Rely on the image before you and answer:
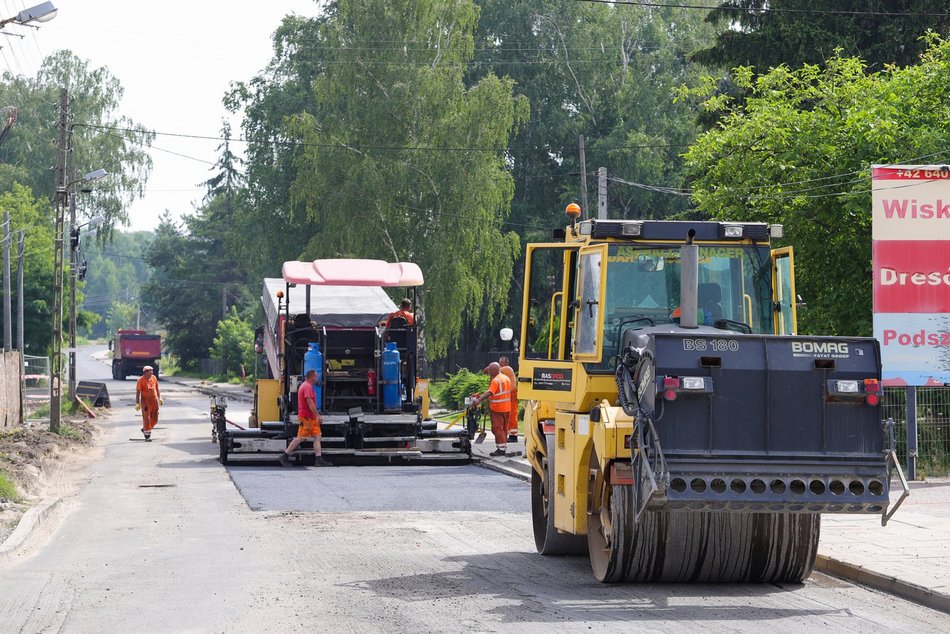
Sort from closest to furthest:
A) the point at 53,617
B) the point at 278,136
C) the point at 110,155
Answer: the point at 53,617
the point at 278,136
the point at 110,155

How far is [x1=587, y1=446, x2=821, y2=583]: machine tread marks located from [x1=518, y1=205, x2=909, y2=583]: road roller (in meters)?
0.01

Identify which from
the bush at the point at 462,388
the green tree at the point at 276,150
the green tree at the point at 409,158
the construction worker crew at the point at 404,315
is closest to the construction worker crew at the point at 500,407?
the construction worker crew at the point at 404,315

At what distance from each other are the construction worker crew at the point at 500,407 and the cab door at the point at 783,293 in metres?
13.0

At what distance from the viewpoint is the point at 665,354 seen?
8977 mm

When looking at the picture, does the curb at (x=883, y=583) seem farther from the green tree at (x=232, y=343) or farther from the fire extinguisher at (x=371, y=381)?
the green tree at (x=232, y=343)

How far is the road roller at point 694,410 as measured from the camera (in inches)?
352

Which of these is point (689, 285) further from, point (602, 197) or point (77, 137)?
point (77, 137)

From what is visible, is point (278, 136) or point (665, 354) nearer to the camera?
point (665, 354)

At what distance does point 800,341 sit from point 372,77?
37.4 metres

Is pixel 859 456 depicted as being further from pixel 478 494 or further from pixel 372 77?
pixel 372 77

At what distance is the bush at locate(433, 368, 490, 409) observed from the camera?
37531 mm

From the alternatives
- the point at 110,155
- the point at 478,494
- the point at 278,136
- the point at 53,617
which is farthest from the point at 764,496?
the point at 110,155

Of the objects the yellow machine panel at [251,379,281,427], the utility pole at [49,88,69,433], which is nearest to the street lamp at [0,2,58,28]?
the yellow machine panel at [251,379,281,427]

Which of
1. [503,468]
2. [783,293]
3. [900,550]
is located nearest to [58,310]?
[503,468]
